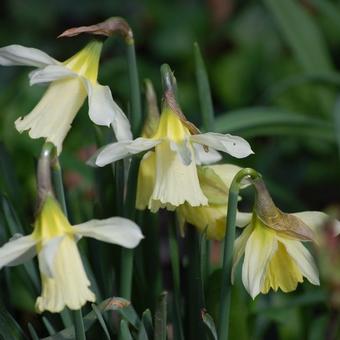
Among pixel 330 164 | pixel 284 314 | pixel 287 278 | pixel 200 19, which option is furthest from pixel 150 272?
pixel 200 19

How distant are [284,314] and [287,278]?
1.62ft

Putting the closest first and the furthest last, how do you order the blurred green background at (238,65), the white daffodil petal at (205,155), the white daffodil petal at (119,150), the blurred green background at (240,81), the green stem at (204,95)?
the white daffodil petal at (119,150) → the white daffodil petal at (205,155) → the green stem at (204,95) → the blurred green background at (240,81) → the blurred green background at (238,65)

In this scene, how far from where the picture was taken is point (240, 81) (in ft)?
10.3

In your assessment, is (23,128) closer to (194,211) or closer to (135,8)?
(194,211)

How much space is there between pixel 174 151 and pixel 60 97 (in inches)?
7.2

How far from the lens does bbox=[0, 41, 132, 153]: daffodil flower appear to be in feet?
3.77

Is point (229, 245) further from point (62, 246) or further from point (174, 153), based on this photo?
point (62, 246)

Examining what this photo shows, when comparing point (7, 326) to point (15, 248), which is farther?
point (7, 326)

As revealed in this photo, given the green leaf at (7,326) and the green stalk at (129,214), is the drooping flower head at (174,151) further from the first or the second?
the green leaf at (7,326)

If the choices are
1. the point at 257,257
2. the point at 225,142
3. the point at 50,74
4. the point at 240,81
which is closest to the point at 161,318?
the point at 257,257

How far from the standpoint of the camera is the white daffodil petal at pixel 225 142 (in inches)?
43.4

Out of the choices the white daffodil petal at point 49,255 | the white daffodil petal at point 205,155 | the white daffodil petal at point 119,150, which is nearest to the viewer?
the white daffodil petal at point 49,255

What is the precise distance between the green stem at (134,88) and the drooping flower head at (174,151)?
151mm

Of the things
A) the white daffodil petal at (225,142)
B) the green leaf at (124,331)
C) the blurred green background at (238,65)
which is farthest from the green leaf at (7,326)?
the blurred green background at (238,65)
